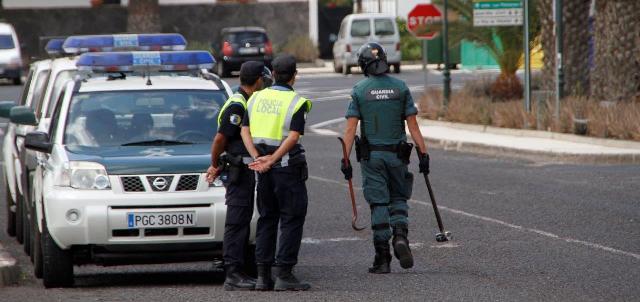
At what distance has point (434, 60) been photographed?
163 feet

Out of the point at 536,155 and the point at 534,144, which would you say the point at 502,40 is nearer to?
the point at 534,144

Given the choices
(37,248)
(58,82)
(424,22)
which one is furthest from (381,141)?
(424,22)

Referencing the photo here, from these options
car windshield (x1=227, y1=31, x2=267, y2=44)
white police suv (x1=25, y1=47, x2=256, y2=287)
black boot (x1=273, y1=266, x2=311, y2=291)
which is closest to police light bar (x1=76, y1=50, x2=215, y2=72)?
white police suv (x1=25, y1=47, x2=256, y2=287)

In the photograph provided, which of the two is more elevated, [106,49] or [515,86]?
[106,49]

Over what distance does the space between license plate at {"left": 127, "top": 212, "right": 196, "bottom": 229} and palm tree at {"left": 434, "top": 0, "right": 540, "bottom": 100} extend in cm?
2014

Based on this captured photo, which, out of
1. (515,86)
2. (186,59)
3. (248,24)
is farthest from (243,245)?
(248,24)

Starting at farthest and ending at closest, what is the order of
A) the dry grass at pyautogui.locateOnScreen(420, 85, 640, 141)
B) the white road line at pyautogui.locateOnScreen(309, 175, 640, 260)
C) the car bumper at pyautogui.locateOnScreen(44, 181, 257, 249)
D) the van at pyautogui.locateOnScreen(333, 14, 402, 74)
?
the van at pyautogui.locateOnScreen(333, 14, 402, 74) → the dry grass at pyautogui.locateOnScreen(420, 85, 640, 141) → the white road line at pyautogui.locateOnScreen(309, 175, 640, 260) → the car bumper at pyautogui.locateOnScreen(44, 181, 257, 249)

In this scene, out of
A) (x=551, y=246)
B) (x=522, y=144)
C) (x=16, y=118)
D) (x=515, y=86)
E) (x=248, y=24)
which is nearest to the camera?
(x=16, y=118)

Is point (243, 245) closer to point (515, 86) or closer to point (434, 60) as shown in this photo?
point (515, 86)

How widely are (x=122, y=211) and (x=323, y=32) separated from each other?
47.3 metres

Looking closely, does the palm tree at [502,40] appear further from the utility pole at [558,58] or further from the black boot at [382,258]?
the black boot at [382,258]

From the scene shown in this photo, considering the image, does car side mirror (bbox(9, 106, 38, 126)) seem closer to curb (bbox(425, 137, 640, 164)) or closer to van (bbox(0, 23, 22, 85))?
curb (bbox(425, 137, 640, 164))

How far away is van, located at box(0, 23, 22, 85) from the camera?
42344 mm

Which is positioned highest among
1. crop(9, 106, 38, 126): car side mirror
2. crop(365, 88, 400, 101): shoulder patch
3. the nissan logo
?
crop(365, 88, 400, 101): shoulder patch
